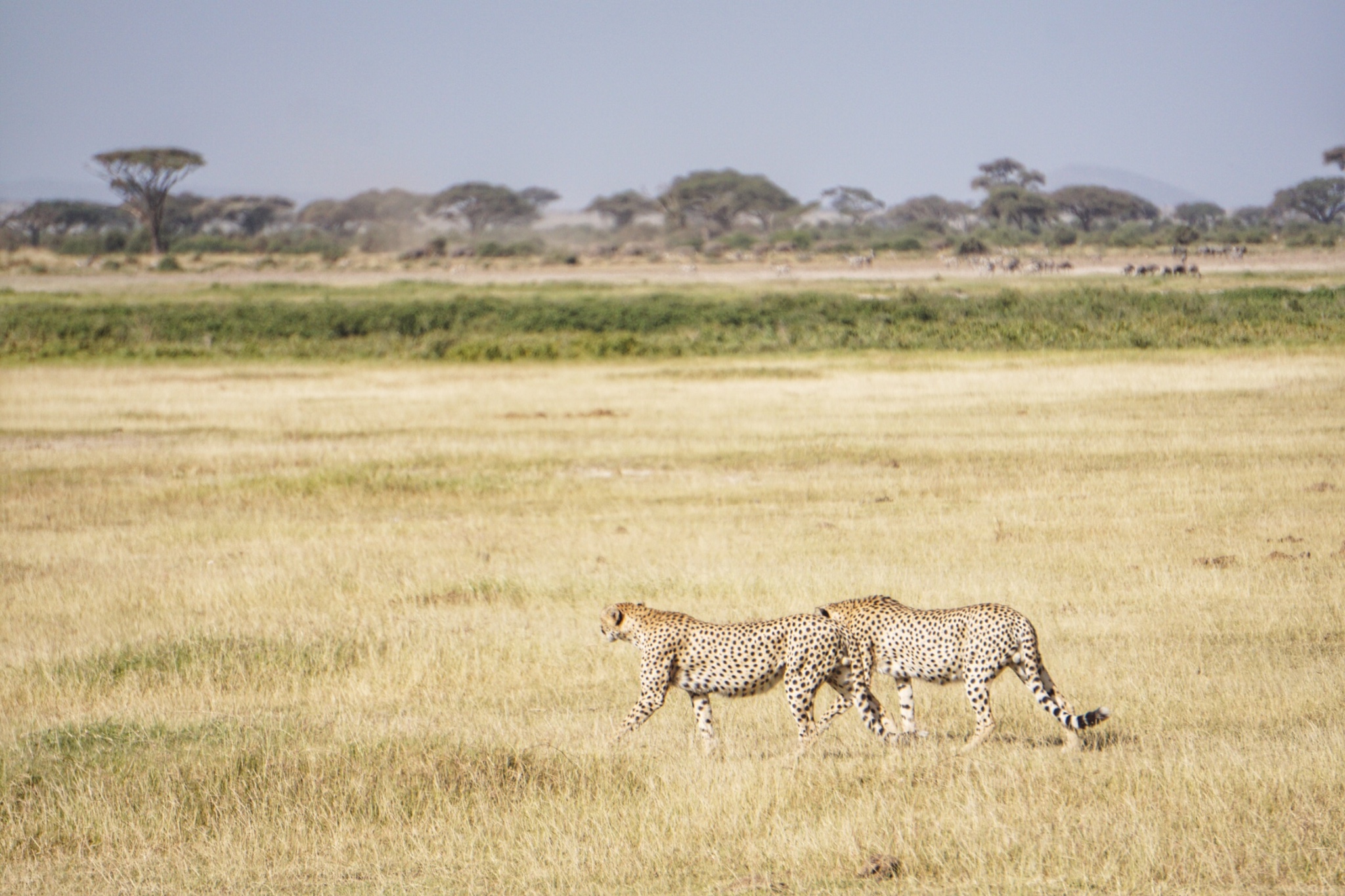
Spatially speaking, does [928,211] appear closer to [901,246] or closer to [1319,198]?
[1319,198]

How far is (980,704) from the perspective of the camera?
845cm

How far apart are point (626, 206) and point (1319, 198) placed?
2923 inches

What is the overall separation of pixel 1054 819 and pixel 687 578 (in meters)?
7.33

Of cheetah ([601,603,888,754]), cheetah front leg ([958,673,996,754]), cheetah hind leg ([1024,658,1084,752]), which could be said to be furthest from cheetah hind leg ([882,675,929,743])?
cheetah hind leg ([1024,658,1084,752])

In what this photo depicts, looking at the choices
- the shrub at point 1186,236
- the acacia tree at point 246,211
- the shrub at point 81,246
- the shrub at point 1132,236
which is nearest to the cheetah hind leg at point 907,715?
the shrub at point 1186,236

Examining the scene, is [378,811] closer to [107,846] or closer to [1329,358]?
[107,846]

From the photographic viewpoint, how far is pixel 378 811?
793 centimetres

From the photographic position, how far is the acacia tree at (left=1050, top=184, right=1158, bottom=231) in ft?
466

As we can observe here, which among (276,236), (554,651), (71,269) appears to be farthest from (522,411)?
(276,236)

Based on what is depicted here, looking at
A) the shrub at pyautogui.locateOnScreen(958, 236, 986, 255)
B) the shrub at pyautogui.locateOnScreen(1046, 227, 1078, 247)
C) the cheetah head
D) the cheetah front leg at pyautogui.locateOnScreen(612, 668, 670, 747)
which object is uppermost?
the shrub at pyautogui.locateOnScreen(1046, 227, 1078, 247)

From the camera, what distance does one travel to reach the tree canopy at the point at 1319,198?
489 ft

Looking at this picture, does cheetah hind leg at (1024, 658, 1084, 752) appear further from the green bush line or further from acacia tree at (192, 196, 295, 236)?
acacia tree at (192, 196, 295, 236)

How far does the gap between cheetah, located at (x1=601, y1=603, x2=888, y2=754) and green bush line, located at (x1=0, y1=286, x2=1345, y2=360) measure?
117 feet

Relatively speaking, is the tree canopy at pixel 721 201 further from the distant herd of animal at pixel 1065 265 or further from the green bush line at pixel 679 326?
the green bush line at pixel 679 326
